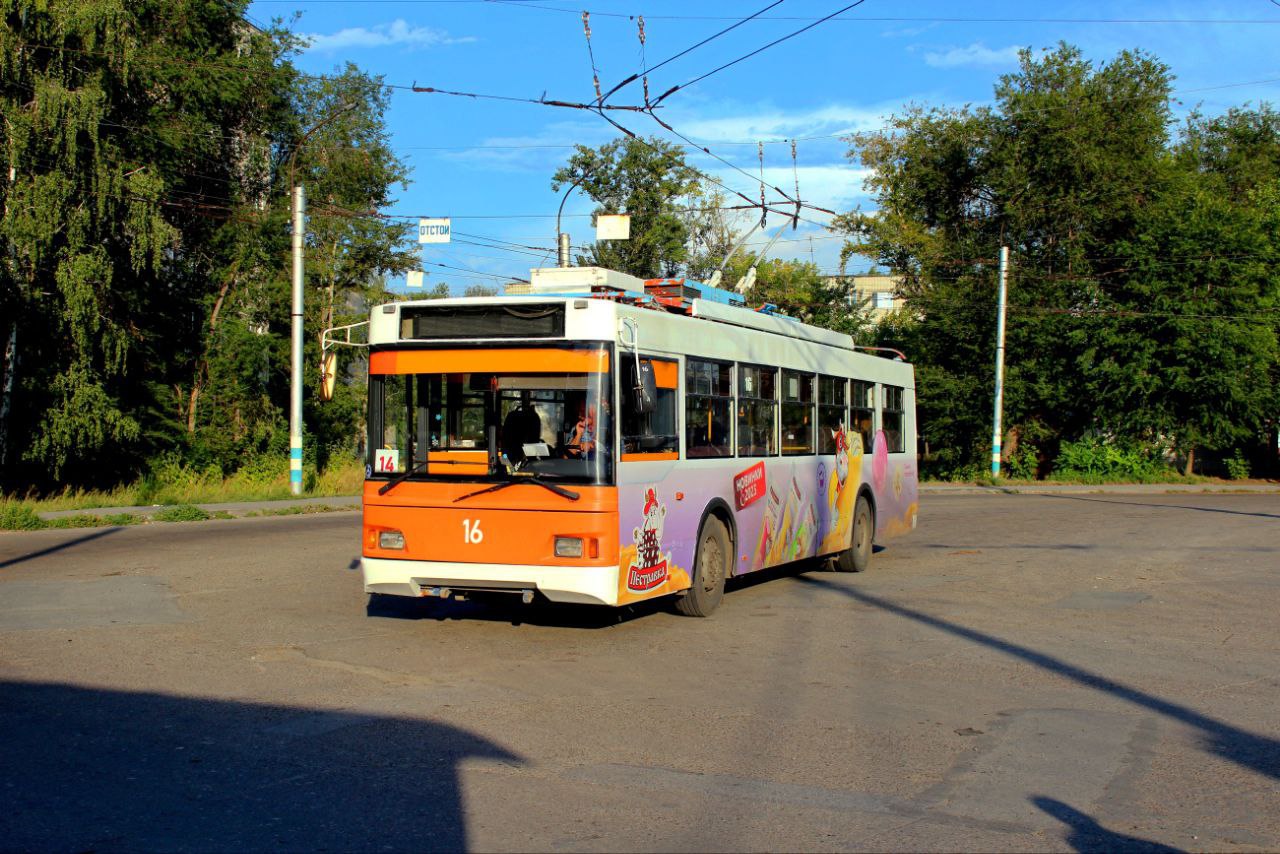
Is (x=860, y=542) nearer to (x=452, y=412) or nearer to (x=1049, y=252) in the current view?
(x=452, y=412)

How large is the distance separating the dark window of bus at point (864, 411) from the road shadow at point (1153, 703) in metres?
3.92

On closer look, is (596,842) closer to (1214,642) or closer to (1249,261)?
(1214,642)

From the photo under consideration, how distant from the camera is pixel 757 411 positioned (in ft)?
42.5

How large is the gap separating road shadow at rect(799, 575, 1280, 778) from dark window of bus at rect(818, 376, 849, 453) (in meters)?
2.76

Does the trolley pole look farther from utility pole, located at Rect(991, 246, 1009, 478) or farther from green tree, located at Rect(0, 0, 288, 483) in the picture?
utility pole, located at Rect(991, 246, 1009, 478)

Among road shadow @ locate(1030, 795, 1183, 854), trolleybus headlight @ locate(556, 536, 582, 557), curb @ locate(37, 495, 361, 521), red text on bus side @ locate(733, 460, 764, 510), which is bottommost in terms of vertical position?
road shadow @ locate(1030, 795, 1183, 854)

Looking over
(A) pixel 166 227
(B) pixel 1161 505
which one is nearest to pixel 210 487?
(A) pixel 166 227

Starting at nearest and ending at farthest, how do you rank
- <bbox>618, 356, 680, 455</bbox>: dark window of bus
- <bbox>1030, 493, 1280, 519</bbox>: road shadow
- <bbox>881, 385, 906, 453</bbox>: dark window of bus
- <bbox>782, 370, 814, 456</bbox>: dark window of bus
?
<bbox>618, 356, 680, 455</bbox>: dark window of bus, <bbox>782, 370, 814, 456</bbox>: dark window of bus, <bbox>881, 385, 906, 453</bbox>: dark window of bus, <bbox>1030, 493, 1280, 519</bbox>: road shadow

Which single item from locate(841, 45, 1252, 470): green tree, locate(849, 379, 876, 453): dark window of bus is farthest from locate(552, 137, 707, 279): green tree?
locate(849, 379, 876, 453): dark window of bus

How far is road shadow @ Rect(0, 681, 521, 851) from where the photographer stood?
17.1 ft

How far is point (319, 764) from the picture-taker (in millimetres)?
6371

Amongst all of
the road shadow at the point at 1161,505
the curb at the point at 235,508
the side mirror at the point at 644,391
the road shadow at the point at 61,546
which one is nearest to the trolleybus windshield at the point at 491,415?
the side mirror at the point at 644,391

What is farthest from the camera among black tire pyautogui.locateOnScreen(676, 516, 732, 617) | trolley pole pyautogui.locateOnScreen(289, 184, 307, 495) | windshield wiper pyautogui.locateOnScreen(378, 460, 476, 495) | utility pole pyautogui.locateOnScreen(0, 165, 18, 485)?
trolley pole pyautogui.locateOnScreen(289, 184, 307, 495)

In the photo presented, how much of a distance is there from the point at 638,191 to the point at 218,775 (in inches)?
1866
